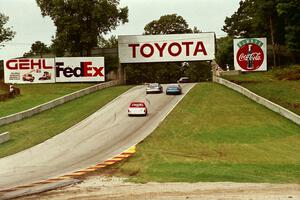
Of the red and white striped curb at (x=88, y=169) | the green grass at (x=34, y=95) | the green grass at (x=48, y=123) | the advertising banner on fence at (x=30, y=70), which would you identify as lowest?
the red and white striped curb at (x=88, y=169)

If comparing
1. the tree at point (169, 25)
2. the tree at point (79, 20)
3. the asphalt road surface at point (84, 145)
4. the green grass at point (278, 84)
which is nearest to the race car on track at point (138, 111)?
the asphalt road surface at point (84, 145)

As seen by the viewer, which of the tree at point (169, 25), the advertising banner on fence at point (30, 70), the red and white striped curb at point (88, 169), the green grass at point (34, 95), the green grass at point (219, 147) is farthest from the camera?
the tree at point (169, 25)

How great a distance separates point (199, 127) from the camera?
1598 inches

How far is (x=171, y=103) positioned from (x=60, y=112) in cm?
1217

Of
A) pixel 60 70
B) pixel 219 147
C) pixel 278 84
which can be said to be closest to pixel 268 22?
pixel 278 84

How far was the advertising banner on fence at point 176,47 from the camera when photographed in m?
80.4

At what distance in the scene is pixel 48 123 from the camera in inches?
1794

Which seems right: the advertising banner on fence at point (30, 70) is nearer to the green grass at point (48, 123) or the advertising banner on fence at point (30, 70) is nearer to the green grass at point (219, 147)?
the green grass at point (48, 123)

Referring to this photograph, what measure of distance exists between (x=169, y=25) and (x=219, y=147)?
102038 millimetres

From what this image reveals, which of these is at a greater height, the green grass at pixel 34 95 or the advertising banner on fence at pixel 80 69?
the advertising banner on fence at pixel 80 69

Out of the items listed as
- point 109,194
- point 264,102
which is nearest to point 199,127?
point 264,102

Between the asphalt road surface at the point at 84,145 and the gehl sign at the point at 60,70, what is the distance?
74.1 ft

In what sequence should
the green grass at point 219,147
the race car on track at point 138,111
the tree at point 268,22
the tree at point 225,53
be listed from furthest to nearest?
1. the tree at point 225,53
2. the tree at point 268,22
3. the race car on track at point 138,111
4. the green grass at point 219,147

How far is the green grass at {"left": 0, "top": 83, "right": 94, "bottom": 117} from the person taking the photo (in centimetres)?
5307
